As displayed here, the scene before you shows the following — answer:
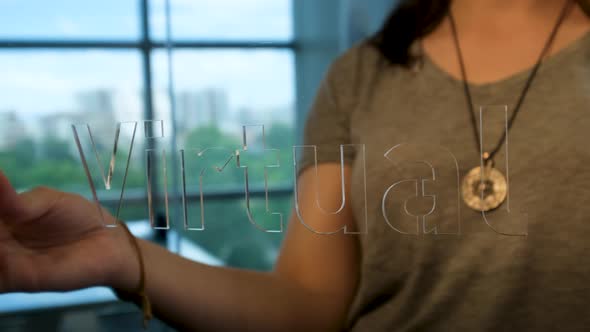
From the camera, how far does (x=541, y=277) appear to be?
1.10ft

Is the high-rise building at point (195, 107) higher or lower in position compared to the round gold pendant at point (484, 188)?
higher

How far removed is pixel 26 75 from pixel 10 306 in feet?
1.04

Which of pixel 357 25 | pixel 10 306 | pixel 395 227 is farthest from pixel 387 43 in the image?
pixel 10 306

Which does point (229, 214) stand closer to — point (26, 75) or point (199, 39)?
point (199, 39)

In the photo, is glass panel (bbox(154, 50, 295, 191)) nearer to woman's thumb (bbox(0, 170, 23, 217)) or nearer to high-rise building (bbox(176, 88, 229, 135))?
high-rise building (bbox(176, 88, 229, 135))

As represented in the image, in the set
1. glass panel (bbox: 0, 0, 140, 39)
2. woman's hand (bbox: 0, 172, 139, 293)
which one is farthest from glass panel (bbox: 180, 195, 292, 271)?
glass panel (bbox: 0, 0, 140, 39)

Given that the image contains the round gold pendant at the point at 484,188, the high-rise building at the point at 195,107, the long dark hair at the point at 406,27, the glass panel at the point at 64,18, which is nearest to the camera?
the round gold pendant at the point at 484,188

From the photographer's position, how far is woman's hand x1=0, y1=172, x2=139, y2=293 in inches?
14.5

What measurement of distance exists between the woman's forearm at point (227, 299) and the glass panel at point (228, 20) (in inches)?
7.3

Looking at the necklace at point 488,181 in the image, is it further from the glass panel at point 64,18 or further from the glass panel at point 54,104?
the glass panel at point 64,18

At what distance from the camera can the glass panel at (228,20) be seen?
19.3 inches

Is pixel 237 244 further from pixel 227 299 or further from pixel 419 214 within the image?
pixel 419 214

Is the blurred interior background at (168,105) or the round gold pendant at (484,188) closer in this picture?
the round gold pendant at (484,188)

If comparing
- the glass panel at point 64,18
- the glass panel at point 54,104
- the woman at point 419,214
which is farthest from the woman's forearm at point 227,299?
the glass panel at point 64,18
